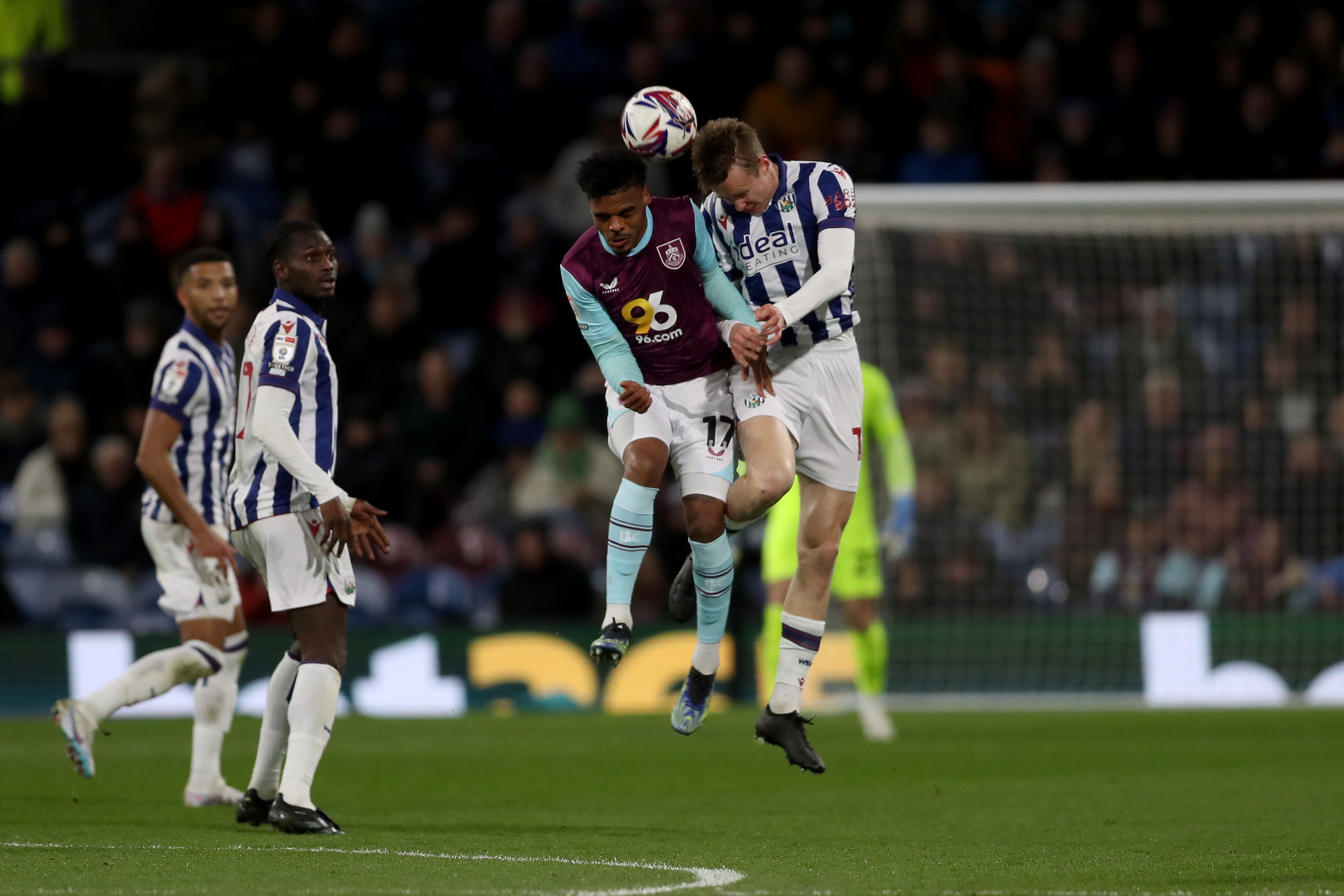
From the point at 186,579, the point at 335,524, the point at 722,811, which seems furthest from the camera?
the point at 186,579

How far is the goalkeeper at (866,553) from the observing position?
11.4m

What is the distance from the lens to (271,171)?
16953 millimetres

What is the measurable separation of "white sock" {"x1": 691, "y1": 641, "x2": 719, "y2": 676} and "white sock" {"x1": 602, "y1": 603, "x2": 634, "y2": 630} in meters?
0.44

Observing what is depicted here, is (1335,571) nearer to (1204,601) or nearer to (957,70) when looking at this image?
(1204,601)

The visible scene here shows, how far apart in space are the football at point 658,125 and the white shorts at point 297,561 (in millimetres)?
1883

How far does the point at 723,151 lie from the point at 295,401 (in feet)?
6.41

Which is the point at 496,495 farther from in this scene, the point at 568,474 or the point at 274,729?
the point at 274,729

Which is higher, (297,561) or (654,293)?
(654,293)

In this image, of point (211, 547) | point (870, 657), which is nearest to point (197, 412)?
point (211, 547)

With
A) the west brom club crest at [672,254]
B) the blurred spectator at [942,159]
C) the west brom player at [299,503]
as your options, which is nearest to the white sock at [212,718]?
the west brom player at [299,503]

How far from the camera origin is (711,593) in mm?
7738

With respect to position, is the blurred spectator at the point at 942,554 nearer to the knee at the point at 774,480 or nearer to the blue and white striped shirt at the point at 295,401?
the knee at the point at 774,480

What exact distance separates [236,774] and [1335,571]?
8.68 metres

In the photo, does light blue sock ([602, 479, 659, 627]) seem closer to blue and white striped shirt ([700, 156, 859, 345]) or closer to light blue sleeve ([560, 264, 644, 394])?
light blue sleeve ([560, 264, 644, 394])
